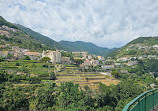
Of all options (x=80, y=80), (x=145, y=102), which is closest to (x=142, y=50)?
(x=80, y=80)

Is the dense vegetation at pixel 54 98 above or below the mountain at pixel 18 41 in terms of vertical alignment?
below

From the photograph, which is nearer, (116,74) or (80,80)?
(80,80)

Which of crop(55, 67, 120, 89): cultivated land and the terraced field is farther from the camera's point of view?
crop(55, 67, 120, 89): cultivated land

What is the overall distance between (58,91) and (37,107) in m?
7.65

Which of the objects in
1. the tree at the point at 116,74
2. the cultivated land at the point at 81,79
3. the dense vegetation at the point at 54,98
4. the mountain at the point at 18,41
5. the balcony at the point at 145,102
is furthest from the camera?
the mountain at the point at 18,41

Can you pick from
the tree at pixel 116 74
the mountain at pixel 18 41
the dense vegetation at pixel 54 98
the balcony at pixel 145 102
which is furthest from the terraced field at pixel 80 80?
the mountain at pixel 18 41

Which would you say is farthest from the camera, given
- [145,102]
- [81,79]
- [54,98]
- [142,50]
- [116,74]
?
[142,50]

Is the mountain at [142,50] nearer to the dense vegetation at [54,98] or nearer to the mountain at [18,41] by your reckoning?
the mountain at [18,41]

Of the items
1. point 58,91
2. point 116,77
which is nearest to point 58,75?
point 58,91

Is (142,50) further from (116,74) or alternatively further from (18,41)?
(18,41)

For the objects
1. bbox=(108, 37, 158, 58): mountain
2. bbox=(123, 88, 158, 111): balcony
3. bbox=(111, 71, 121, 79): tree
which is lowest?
bbox=(111, 71, 121, 79): tree

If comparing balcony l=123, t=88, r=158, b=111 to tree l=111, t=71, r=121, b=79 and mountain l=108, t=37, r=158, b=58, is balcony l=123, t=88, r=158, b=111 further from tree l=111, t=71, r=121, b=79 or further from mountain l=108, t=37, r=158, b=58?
mountain l=108, t=37, r=158, b=58

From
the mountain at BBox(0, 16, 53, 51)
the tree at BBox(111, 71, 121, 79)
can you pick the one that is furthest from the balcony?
the mountain at BBox(0, 16, 53, 51)

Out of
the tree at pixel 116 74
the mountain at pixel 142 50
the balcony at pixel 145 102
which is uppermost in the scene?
the mountain at pixel 142 50
